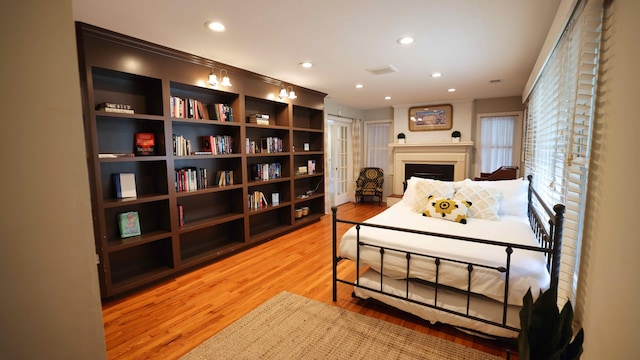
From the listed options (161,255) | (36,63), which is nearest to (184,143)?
(161,255)

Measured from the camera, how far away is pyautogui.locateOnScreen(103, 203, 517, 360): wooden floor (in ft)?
6.44

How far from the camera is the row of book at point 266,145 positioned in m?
3.95

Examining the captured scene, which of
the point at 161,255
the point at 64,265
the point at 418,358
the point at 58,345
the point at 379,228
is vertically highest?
the point at 64,265

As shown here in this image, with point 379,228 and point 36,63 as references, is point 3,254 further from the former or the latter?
point 379,228

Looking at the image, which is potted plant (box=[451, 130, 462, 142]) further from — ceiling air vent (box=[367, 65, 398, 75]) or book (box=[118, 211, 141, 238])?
book (box=[118, 211, 141, 238])

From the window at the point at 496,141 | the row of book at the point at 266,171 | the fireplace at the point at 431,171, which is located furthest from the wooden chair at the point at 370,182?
the row of book at the point at 266,171

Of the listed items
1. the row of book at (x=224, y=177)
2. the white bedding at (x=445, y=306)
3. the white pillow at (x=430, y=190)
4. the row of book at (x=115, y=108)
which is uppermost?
the row of book at (x=115, y=108)

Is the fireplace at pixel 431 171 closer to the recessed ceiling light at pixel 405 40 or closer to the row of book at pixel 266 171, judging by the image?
the row of book at pixel 266 171

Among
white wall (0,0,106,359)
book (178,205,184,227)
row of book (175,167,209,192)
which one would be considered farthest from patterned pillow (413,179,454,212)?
white wall (0,0,106,359)

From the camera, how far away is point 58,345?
2.20ft

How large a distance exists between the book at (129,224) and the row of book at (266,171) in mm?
1632

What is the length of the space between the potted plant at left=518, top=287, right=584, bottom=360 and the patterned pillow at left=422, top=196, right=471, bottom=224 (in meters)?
1.84

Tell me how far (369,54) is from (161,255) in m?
3.11

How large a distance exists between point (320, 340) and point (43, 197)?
182cm
